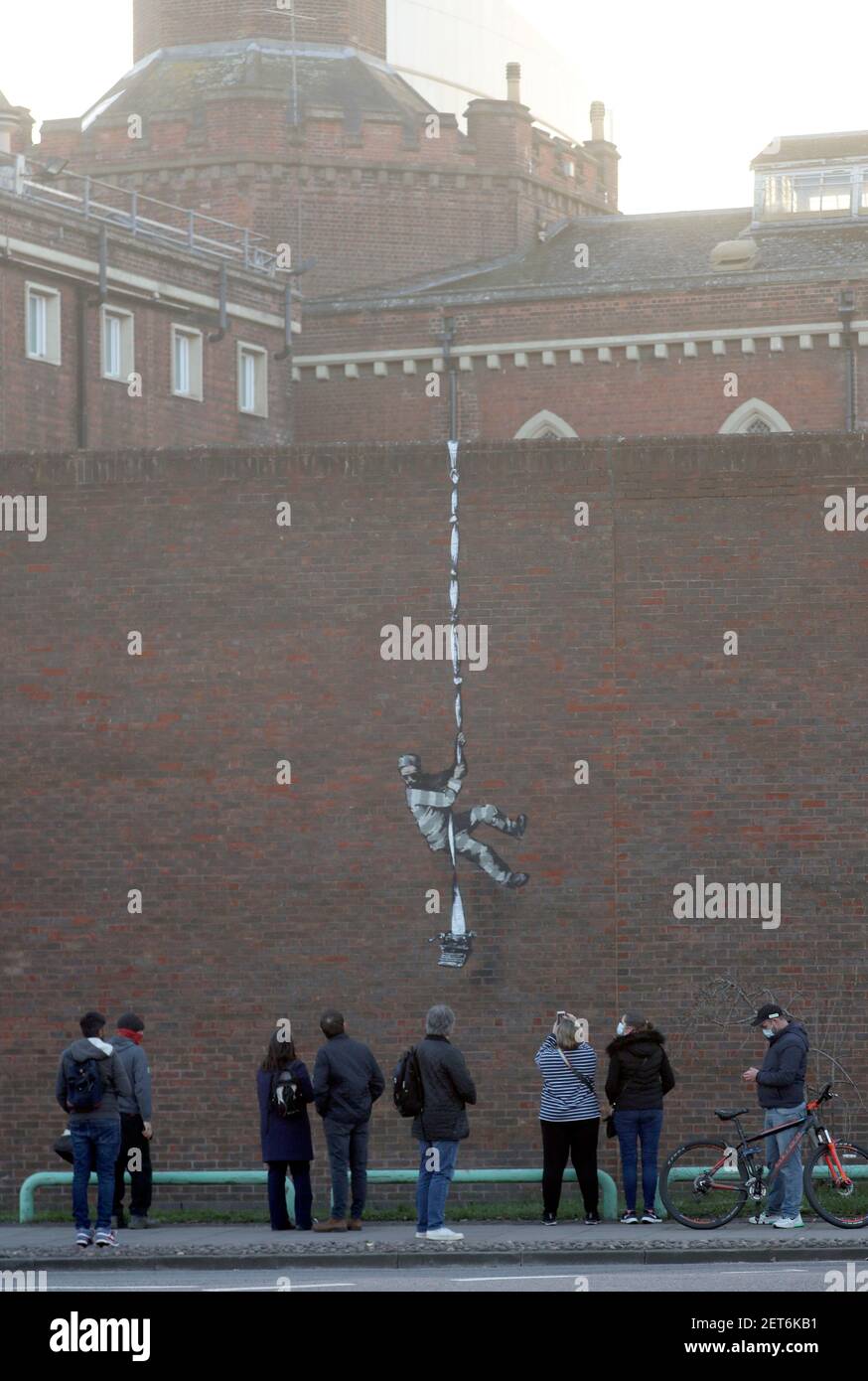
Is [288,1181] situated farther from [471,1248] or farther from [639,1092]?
[471,1248]

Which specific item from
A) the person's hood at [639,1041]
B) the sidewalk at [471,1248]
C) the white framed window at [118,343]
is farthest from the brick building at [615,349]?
the sidewalk at [471,1248]

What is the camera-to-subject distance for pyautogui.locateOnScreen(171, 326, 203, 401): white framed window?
1614 inches

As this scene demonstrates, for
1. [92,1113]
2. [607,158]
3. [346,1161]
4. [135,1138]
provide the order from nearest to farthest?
[92,1113] < [346,1161] < [135,1138] < [607,158]

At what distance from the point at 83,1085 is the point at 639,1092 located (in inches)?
169

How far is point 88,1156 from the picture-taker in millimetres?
17266

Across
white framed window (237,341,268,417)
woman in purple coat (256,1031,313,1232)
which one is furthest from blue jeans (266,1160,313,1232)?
white framed window (237,341,268,417)

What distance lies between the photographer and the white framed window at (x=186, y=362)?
41000 millimetres

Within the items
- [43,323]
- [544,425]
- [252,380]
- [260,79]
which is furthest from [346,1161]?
[260,79]

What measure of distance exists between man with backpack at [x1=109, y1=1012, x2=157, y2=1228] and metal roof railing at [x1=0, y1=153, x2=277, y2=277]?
69.8 feet

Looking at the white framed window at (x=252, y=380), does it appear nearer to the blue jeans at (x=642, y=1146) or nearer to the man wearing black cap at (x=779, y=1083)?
the blue jeans at (x=642, y=1146)

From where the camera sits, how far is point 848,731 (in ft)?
65.2

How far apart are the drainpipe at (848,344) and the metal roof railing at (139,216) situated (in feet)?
35.2

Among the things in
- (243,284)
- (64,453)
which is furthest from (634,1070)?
(243,284)
